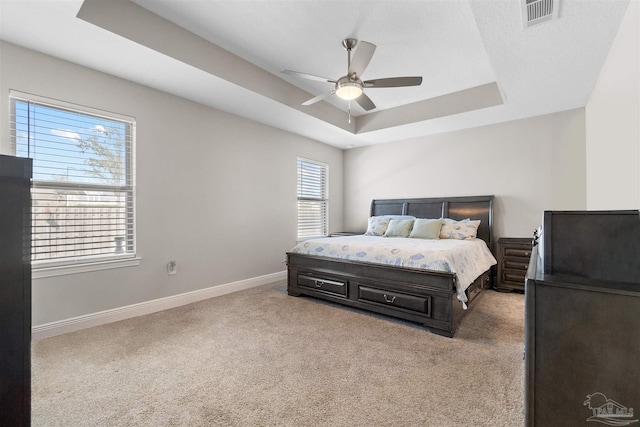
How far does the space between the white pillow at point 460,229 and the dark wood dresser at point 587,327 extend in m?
2.96

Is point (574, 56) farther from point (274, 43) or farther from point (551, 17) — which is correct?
point (274, 43)

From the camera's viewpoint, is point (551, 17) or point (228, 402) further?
Answer: point (551, 17)

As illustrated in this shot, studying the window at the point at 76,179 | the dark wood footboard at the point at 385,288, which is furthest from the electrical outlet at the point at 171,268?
the dark wood footboard at the point at 385,288

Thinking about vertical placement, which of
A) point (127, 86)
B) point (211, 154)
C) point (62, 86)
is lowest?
point (211, 154)

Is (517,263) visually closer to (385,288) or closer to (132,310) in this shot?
(385,288)

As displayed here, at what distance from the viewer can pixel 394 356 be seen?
2182mm

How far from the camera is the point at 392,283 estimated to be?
2.91 metres

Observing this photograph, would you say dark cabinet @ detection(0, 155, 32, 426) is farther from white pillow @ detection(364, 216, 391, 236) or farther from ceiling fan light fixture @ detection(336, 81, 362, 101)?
white pillow @ detection(364, 216, 391, 236)

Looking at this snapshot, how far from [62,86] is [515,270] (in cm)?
561

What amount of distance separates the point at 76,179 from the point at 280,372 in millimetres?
2573

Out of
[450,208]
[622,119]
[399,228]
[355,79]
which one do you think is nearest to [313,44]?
[355,79]

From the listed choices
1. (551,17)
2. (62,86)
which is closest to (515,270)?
(551,17)

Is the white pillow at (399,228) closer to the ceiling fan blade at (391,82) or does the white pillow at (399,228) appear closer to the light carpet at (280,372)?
the light carpet at (280,372)

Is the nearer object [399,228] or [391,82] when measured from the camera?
[391,82]
